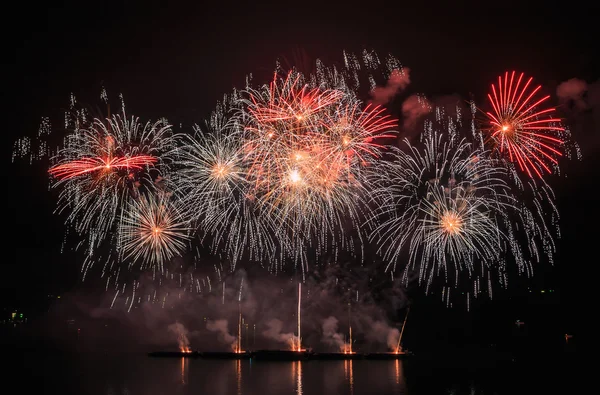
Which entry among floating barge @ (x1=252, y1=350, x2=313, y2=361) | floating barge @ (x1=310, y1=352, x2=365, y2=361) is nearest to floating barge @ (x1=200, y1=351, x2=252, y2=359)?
floating barge @ (x1=252, y1=350, x2=313, y2=361)

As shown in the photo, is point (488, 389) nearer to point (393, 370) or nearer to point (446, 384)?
point (446, 384)

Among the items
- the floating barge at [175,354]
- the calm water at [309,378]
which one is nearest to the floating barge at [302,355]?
the calm water at [309,378]

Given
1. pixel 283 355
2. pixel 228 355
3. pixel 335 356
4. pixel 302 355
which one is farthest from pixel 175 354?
pixel 335 356

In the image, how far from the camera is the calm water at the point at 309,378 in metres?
42.5

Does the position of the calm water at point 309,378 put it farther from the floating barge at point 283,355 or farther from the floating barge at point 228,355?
the floating barge at point 228,355

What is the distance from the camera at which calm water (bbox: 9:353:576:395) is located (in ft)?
139

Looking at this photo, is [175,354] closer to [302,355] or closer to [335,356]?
[302,355]

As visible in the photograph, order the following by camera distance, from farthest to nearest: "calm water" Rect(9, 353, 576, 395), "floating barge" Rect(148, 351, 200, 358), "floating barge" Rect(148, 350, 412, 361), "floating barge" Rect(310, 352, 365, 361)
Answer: "floating barge" Rect(148, 351, 200, 358)
"floating barge" Rect(310, 352, 365, 361)
"floating barge" Rect(148, 350, 412, 361)
"calm water" Rect(9, 353, 576, 395)

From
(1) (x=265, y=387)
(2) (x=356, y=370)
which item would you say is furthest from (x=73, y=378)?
(2) (x=356, y=370)

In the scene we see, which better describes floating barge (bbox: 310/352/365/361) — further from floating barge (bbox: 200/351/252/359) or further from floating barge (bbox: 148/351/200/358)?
floating barge (bbox: 148/351/200/358)

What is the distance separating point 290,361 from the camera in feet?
252

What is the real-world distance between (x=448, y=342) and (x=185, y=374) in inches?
1874

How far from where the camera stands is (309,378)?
5194 cm

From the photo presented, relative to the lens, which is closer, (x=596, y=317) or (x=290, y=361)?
(x=596, y=317)
